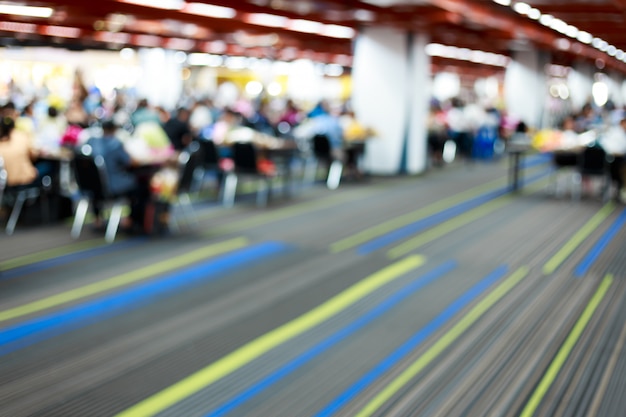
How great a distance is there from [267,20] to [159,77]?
10.7 meters

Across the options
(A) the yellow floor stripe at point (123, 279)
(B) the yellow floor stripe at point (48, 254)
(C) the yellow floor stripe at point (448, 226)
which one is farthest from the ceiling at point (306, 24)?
(B) the yellow floor stripe at point (48, 254)

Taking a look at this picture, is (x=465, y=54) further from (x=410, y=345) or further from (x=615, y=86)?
(x=410, y=345)

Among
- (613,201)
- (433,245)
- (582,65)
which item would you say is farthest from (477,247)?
(582,65)

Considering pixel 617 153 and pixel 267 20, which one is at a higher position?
pixel 267 20

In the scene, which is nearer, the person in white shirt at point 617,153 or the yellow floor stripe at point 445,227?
the yellow floor stripe at point 445,227

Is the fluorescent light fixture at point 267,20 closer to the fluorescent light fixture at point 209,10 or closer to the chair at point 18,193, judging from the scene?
the fluorescent light fixture at point 209,10

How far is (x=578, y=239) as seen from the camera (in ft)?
28.6

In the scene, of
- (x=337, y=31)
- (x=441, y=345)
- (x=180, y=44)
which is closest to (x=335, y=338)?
(x=441, y=345)

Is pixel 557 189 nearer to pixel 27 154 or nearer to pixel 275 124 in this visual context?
pixel 275 124

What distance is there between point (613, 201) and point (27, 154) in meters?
8.49

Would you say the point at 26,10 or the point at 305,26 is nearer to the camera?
the point at 26,10

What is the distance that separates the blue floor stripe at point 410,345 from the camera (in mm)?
4160

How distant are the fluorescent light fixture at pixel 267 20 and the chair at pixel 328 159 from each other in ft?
8.63

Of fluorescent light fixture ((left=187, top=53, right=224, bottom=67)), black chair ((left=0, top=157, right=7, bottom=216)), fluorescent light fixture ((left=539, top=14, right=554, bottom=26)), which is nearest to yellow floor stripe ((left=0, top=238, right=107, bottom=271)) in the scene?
black chair ((left=0, top=157, right=7, bottom=216))
